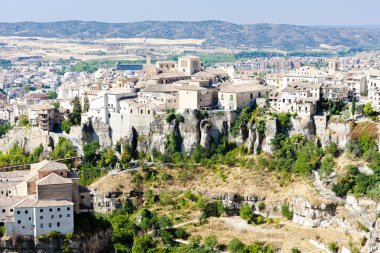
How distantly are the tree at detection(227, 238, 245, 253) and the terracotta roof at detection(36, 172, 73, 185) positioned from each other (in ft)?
37.0

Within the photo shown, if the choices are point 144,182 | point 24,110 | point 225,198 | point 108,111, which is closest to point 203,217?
point 225,198

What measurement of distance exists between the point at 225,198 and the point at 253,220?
3296mm

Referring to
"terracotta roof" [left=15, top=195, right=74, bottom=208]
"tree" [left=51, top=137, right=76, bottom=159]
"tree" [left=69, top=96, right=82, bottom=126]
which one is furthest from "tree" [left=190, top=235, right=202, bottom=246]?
"tree" [left=69, top=96, right=82, bottom=126]

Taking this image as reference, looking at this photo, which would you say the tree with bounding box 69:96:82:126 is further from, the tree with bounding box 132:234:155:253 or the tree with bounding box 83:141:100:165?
the tree with bounding box 132:234:155:253

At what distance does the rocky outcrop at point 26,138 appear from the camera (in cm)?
6050

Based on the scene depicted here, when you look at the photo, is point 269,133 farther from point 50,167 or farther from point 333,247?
point 50,167

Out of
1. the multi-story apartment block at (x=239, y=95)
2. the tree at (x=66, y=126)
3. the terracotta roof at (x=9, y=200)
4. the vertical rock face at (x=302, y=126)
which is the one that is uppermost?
the multi-story apartment block at (x=239, y=95)

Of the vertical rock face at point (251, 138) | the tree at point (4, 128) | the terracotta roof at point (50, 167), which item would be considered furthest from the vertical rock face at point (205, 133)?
the tree at point (4, 128)

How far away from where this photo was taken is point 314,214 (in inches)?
1788

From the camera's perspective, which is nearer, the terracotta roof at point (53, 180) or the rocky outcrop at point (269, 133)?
the terracotta roof at point (53, 180)

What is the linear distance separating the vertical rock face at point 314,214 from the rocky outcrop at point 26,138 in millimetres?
24521

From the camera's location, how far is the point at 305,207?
46.0 m

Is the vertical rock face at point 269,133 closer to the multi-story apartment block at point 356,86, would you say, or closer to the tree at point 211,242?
the multi-story apartment block at point 356,86

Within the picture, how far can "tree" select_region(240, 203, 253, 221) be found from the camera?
1866 inches
